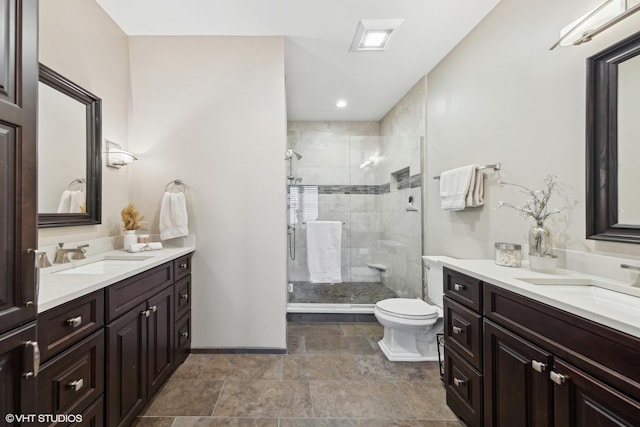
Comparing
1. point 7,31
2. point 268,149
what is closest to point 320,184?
point 268,149

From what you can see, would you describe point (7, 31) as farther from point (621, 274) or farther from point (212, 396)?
point (621, 274)

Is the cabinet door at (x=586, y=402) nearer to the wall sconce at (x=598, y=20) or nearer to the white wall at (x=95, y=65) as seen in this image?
the wall sconce at (x=598, y=20)

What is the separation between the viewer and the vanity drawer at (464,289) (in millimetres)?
1415

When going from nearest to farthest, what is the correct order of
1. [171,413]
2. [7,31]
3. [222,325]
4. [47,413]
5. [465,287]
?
1. [7,31]
2. [47,413]
3. [465,287]
4. [171,413]
5. [222,325]

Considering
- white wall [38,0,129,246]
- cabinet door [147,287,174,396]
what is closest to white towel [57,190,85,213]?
white wall [38,0,129,246]

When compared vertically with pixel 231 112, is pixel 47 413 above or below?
below

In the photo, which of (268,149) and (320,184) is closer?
(268,149)

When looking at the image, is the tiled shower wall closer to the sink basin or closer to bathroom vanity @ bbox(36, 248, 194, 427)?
bathroom vanity @ bbox(36, 248, 194, 427)

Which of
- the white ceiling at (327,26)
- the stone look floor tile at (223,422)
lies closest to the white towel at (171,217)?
the stone look floor tile at (223,422)

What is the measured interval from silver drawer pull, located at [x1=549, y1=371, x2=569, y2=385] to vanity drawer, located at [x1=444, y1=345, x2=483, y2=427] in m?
0.46

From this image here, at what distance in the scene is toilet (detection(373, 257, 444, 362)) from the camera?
2252 mm

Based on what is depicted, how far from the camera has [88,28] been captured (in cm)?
193

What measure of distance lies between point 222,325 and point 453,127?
264 centimetres

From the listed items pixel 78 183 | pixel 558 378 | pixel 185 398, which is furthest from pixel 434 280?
pixel 78 183
